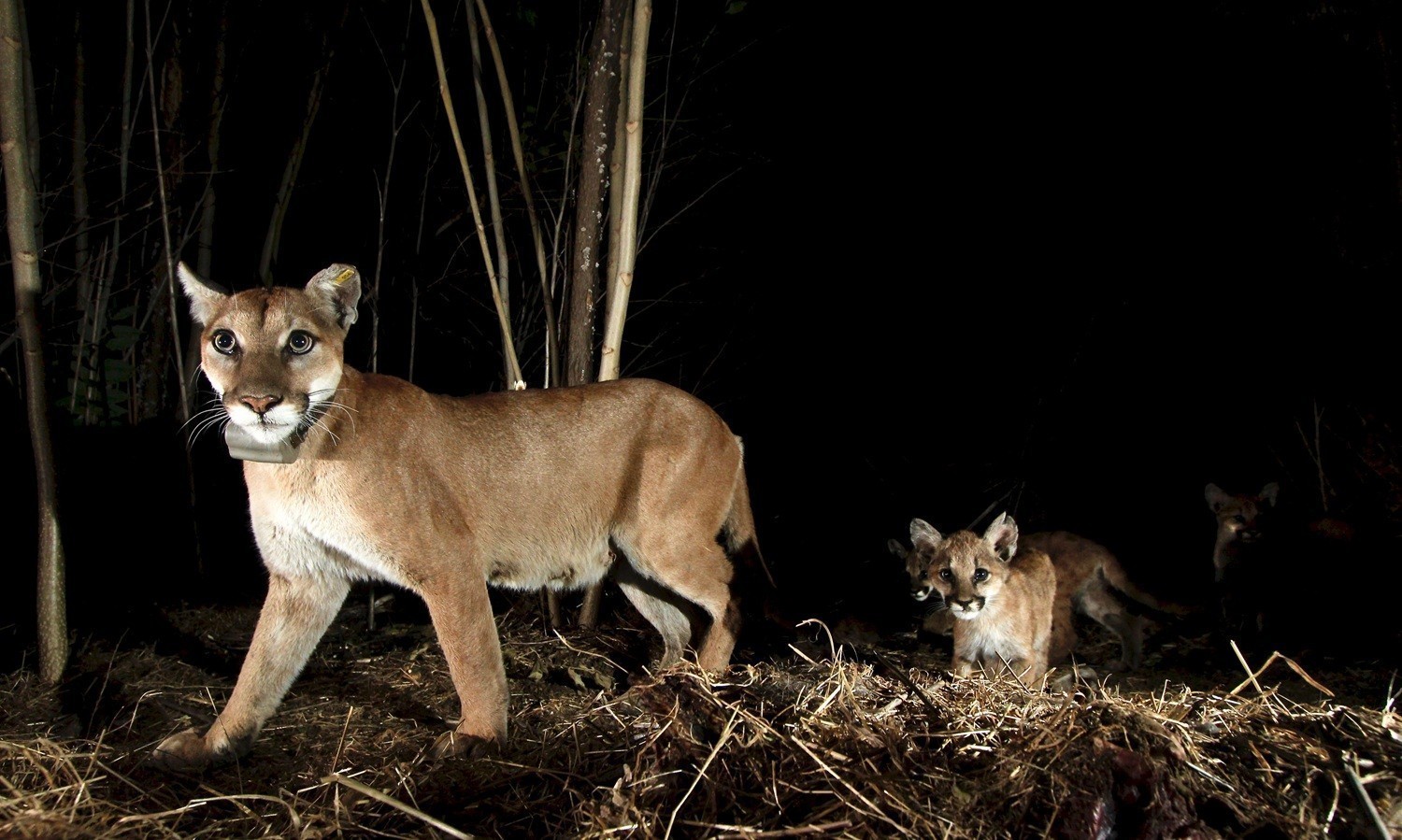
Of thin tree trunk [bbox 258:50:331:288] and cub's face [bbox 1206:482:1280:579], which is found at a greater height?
thin tree trunk [bbox 258:50:331:288]

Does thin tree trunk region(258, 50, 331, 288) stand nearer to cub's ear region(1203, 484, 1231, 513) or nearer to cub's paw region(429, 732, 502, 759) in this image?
cub's paw region(429, 732, 502, 759)

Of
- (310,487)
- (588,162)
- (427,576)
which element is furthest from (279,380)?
(588,162)

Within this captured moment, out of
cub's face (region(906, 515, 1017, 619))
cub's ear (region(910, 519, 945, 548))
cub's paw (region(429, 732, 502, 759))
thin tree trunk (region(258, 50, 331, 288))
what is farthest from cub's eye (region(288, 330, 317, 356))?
cub's ear (region(910, 519, 945, 548))

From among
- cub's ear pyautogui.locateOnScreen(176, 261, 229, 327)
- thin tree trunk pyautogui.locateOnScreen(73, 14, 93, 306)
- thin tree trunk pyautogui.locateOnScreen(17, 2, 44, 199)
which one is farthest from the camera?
thin tree trunk pyautogui.locateOnScreen(73, 14, 93, 306)

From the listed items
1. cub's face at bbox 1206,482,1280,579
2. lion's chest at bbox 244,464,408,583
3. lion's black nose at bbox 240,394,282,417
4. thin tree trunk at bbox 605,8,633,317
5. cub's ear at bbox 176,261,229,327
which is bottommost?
cub's face at bbox 1206,482,1280,579

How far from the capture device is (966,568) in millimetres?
5039

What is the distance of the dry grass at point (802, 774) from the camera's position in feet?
8.41

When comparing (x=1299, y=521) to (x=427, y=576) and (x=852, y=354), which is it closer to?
(x=852, y=354)

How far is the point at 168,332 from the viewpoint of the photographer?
6.87 metres

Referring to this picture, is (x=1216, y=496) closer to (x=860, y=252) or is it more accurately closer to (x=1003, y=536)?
(x=1003, y=536)

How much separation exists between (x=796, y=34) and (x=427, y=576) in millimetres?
7200

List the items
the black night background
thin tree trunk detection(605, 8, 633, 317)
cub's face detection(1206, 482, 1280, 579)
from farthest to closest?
the black night background
cub's face detection(1206, 482, 1280, 579)
thin tree trunk detection(605, 8, 633, 317)

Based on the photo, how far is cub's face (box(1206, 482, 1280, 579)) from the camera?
624 centimetres

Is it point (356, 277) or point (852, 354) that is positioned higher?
point (356, 277)
